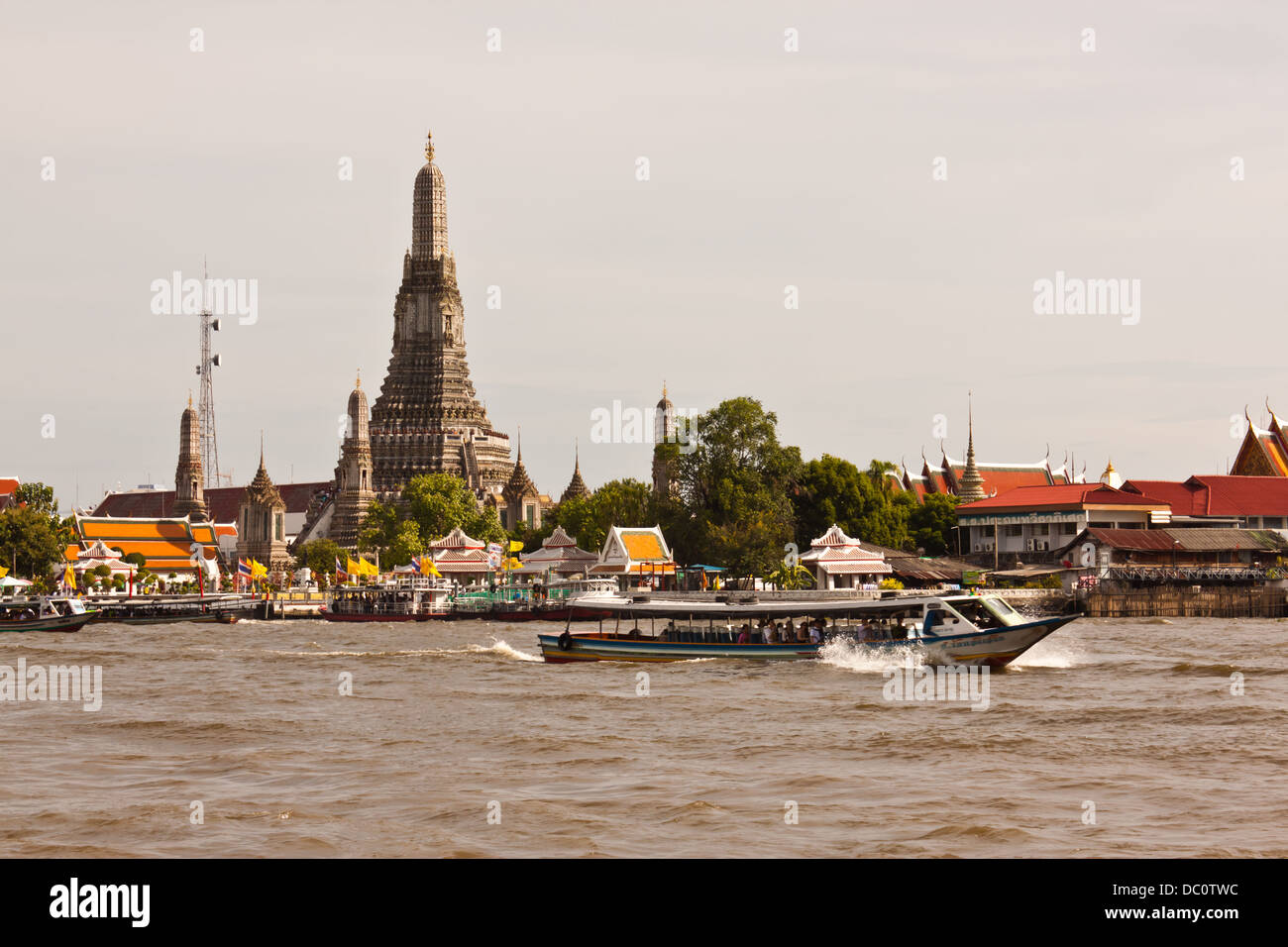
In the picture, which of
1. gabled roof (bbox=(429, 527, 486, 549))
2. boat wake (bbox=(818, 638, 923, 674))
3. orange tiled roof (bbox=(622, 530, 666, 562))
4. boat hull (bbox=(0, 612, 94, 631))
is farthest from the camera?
gabled roof (bbox=(429, 527, 486, 549))

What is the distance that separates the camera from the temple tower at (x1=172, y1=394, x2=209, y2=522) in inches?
5782

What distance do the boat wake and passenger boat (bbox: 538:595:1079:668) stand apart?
7cm

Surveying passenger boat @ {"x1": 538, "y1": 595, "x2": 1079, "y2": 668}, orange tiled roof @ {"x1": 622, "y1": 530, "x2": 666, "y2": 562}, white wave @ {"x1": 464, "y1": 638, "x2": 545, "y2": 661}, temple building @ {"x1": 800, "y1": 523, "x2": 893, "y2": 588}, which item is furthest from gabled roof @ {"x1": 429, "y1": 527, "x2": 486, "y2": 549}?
passenger boat @ {"x1": 538, "y1": 595, "x2": 1079, "y2": 668}

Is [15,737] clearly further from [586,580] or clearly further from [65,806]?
[586,580]

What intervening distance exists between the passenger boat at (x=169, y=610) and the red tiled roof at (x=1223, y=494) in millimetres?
53508

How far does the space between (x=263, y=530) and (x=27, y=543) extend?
1772 inches

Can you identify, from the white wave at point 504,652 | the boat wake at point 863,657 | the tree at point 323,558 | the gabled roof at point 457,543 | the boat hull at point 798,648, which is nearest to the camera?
the boat hull at point 798,648

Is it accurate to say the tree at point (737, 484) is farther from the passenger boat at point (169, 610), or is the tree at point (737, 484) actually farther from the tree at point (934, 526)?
the passenger boat at point (169, 610)

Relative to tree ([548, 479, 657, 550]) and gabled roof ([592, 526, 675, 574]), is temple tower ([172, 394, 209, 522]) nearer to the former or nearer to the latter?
tree ([548, 479, 657, 550])

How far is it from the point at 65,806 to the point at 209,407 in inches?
5904

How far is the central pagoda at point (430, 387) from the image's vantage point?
5192 inches

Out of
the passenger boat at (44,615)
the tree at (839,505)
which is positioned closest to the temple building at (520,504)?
the tree at (839,505)
